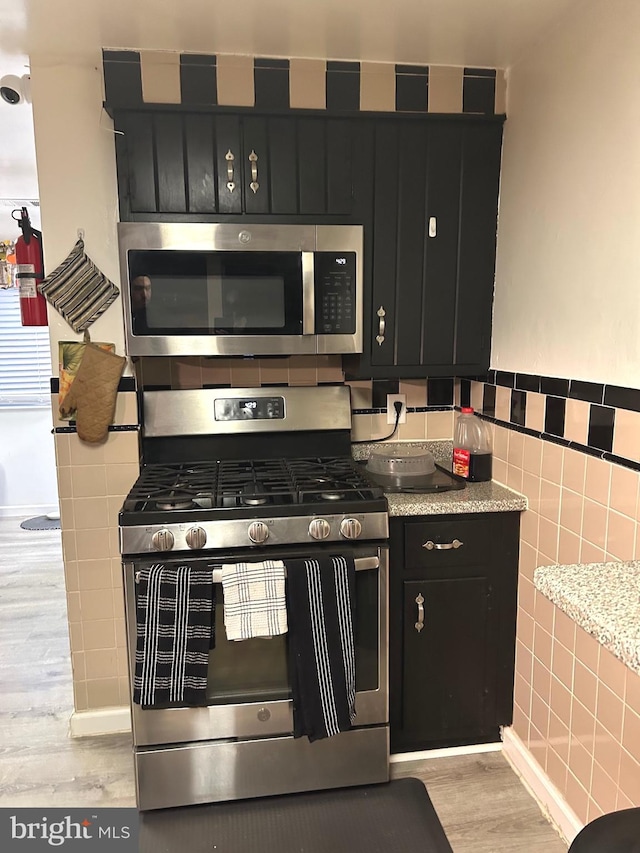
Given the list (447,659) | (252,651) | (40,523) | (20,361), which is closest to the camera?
(252,651)

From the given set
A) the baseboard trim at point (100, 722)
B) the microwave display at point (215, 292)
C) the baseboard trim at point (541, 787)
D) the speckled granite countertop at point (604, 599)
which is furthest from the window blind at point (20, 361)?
the speckled granite countertop at point (604, 599)

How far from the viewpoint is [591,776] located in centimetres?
166

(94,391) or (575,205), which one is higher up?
(575,205)

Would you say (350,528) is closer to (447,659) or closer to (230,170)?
(447,659)

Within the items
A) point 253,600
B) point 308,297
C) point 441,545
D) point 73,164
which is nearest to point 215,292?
point 308,297

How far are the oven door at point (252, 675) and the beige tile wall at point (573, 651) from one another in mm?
479

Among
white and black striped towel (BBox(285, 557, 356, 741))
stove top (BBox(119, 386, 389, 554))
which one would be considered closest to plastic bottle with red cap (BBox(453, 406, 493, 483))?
stove top (BBox(119, 386, 389, 554))

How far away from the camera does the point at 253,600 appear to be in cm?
172

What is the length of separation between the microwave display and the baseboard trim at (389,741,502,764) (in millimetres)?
1448

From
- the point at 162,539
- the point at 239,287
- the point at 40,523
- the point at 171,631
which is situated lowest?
the point at 40,523

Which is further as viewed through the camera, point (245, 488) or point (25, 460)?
point (25, 460)

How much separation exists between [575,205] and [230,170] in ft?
3.35

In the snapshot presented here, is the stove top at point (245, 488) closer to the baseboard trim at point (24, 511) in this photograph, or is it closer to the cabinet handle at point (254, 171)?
the cabinet handle at point (254, 171)

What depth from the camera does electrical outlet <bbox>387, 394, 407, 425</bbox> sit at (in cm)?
246
